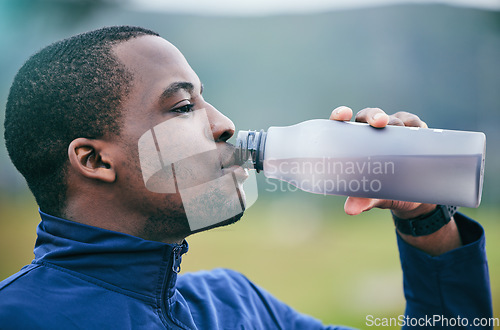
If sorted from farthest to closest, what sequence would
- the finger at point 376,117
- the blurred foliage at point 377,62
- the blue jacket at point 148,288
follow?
the blurred foliage at point 377,62 < the finger at point 376,117 < the blue jacket at point 148,288

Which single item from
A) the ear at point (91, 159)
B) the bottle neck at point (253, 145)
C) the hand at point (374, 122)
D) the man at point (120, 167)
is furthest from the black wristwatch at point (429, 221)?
the ear at point (91, 159)

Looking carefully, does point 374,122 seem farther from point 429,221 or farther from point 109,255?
point 109,255

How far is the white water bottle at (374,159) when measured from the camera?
3.01ft

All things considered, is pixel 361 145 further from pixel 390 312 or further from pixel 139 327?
pixel 390 312

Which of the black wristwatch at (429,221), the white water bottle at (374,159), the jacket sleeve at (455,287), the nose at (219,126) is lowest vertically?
the jacket sleeve at (455,287)

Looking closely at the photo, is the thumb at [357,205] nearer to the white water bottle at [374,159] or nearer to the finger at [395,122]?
the white water bottle at [374,159]

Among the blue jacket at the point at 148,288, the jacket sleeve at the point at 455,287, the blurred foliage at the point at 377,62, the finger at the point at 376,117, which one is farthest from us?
the blurred foliage at the point at 377,62

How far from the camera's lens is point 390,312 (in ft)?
10.5

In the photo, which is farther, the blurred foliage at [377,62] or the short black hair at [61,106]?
the blurred foliage at [377,62]

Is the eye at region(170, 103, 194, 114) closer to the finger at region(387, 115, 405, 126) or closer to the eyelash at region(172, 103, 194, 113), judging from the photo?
the eyelash at region(172, 103, 194, 113)

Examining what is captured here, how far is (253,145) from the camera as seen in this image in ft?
3.24

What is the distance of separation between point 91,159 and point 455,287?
0.96 metres

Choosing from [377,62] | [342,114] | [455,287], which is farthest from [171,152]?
[377,62]

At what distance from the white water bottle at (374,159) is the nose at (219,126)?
0.14ft
